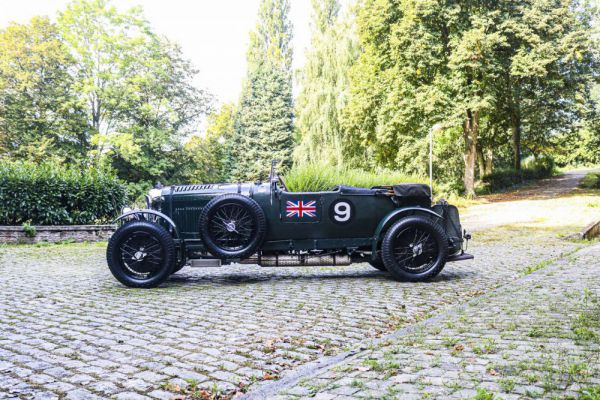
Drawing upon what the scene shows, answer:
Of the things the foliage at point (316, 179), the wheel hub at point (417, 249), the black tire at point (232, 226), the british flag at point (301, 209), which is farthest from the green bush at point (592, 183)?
the black tire at point (232, 226)

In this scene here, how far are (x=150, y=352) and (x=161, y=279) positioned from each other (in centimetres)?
285

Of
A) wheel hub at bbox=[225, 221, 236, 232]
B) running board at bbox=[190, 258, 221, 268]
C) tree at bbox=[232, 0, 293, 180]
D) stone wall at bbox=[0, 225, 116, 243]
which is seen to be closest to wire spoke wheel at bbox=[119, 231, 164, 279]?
running board at bbox=[190, 258, 221, 268]

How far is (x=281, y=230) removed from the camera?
676cm

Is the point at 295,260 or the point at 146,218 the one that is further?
the point at 146,218

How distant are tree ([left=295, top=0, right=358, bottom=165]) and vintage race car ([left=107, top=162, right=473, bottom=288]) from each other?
22972 mm

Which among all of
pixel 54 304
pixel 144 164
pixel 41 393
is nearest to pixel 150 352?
pixel 41 393

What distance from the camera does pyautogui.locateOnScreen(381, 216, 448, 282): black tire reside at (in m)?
6.66

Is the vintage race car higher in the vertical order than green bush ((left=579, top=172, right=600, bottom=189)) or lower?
lower

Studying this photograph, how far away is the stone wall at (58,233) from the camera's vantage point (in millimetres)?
13137

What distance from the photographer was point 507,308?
197 inches

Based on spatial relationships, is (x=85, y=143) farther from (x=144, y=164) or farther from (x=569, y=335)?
(x=569, y=335)

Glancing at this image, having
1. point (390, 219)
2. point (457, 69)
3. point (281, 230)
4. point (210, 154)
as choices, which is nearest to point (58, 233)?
point (281, 230)

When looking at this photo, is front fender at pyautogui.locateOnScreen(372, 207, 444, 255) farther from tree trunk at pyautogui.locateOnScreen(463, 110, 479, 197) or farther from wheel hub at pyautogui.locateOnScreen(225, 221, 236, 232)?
tree trunk at pyautogui.locateOnScreen(463, 110, 479, 197)

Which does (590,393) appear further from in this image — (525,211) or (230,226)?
(525,211)
